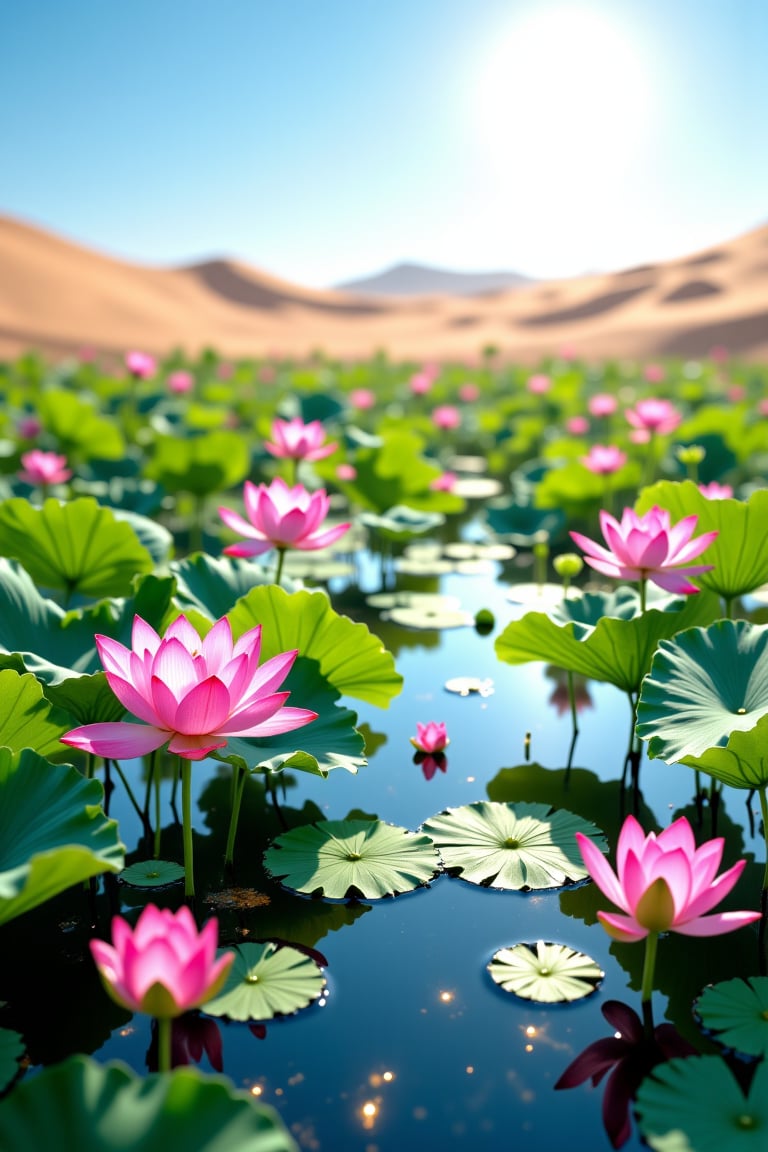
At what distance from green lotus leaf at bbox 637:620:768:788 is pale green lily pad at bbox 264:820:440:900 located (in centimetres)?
48

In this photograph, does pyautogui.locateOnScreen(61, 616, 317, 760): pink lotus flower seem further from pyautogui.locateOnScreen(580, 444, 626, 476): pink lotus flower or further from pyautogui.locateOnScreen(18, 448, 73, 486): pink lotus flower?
pyautogui.locateOnScreen(580, 444, 626, 476): pink lotus flower

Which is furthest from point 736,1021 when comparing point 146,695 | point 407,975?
point 146,695

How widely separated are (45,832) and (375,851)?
0.67 m

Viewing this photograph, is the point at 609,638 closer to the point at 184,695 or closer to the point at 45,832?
the point at 184,695

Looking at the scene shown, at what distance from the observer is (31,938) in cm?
168

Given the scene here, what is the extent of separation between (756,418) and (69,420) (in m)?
5.51

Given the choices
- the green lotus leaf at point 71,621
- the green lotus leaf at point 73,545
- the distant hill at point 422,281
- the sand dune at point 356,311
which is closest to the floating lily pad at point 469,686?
the green lotus leaf at point 73,545

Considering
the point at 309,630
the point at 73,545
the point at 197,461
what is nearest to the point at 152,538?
the point at 73,545

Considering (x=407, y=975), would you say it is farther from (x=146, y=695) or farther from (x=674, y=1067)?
(x=146, y=695)

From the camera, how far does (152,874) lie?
1.80m

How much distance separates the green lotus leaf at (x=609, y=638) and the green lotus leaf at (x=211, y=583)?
645 millimetres

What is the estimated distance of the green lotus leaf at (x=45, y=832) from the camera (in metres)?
1.19

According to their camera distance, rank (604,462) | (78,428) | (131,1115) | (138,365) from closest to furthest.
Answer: (131,1115) → (604,462) → (78,428) → (138,365)

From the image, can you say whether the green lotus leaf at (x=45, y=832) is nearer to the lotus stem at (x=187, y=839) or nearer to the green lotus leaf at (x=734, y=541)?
the lotus stem at (x=187, y=839)
